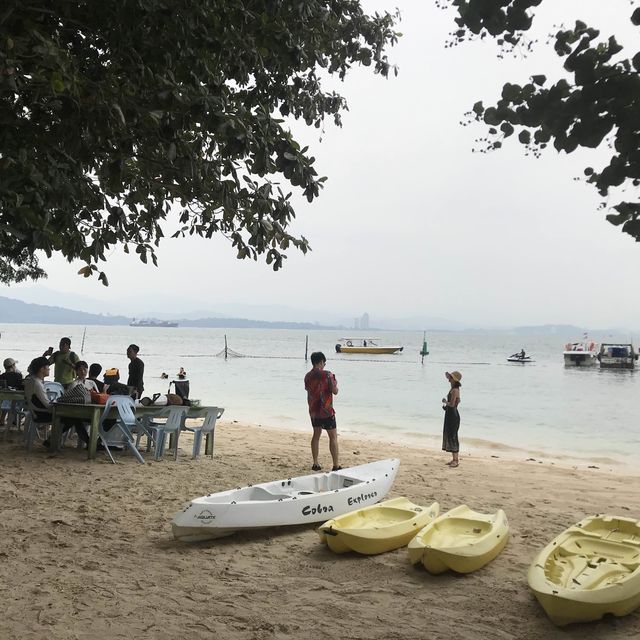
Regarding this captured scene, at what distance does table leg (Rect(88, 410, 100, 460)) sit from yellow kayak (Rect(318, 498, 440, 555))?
11.6 ft

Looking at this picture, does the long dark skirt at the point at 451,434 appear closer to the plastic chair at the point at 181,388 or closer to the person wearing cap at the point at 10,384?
the plastic chair at the point at 181,388

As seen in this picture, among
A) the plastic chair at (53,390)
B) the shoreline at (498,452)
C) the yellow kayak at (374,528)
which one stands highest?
the plastic chair at (53,390)

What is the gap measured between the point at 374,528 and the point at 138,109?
3.44 m

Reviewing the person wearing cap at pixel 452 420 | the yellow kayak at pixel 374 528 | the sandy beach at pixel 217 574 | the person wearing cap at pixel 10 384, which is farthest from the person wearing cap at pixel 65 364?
the yellow kayak at pixel 374 528

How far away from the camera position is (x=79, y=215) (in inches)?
197

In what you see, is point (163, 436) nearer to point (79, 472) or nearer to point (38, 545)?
point (79, 472)

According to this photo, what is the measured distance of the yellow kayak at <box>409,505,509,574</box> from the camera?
14.0 feet

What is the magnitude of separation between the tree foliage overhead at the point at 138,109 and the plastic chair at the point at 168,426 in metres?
3.15

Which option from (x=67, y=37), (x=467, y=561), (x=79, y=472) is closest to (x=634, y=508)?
(x=467, y=561)

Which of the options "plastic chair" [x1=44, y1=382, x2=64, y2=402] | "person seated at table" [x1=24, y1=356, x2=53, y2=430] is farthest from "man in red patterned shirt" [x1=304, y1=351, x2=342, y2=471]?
"plastic chair" [x1=44, y1=382, x2=64, y2=402]

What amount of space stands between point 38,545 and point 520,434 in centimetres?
1407

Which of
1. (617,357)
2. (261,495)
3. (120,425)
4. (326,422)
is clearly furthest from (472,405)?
(617,357)

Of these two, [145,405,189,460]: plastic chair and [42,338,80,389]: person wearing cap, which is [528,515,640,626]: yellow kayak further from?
[42,338,80,389]: person wearing cap

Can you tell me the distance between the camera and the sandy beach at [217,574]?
3488 millimetres
